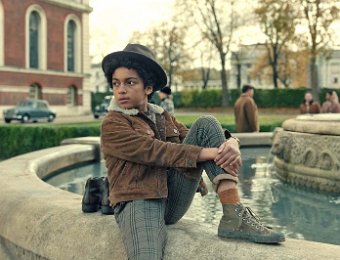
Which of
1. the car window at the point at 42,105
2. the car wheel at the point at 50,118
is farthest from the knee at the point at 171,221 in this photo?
the car wheel at the point at 50,118

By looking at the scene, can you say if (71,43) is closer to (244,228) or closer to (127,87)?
(127,87)

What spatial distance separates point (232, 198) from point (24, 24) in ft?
130

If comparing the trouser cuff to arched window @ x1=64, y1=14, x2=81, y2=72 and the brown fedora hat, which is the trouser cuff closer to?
the brown fedora hat

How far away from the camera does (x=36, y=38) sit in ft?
139

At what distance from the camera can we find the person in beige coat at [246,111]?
1090 centimetres

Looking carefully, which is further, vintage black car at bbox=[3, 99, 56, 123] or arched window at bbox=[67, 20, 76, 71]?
arched window at bbox=[67, 20, 76, 71]

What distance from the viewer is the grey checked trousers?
2959 millimetres

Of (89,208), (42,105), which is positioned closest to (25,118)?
(42,105)

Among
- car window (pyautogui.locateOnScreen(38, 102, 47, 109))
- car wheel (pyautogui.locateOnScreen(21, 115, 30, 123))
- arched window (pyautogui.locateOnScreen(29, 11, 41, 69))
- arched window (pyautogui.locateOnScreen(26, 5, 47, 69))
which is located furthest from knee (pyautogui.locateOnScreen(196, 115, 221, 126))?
arched window (pyautogui.locateOnScreen(29, 11, 41, 69))

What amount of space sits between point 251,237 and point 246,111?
337 inches

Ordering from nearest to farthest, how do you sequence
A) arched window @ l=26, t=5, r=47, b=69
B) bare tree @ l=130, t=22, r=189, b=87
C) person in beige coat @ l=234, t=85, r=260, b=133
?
person in beige coat @ l=234, t=85, r=260, b=133, arched window @ l=26, t=5, r=47, b=69, bare tree @ l=130, t=22, r=189, b=87

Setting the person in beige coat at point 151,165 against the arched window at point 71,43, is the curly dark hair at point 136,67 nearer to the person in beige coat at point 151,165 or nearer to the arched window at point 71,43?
the person in beige coat at point 151,165

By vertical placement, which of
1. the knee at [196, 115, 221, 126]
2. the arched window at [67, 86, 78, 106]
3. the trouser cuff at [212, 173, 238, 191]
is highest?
the arched window at [67, 86, 78, 106]

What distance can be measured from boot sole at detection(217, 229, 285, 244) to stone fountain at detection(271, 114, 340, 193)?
359 cm
